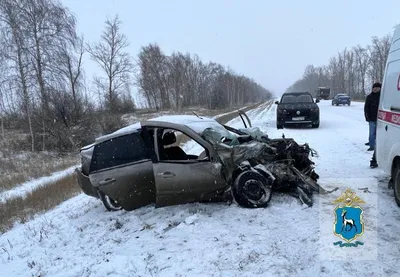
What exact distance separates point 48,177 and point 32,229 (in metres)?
6.47

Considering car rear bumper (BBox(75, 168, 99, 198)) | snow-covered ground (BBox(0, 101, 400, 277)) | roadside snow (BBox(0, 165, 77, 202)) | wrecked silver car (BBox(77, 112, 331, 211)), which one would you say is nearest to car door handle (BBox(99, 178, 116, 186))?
wrecked silver car (BBox(77, 112, 331, 211))

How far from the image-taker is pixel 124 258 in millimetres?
3959

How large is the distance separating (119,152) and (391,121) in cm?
413

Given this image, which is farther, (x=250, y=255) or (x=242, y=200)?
(x=242, y=200)

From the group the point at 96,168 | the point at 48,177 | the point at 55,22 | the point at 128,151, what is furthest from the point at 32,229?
the point at 55,22

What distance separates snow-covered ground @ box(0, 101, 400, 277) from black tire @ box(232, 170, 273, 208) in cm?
15

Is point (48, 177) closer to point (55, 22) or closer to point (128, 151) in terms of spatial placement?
point (128, 151)

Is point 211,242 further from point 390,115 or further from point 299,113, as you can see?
point 299,113

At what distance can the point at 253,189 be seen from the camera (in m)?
4.84

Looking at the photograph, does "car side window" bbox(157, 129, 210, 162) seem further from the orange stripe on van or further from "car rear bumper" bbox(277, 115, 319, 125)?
"car rear bumper" bbox(277, 115, 319, 125)

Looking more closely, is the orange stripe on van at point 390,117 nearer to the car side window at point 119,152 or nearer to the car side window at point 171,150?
the car side window at point 171,150

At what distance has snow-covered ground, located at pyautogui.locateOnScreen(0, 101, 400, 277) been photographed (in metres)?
3.43

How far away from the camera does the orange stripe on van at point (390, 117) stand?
444 centimetres

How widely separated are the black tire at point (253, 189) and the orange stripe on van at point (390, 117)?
6.26ft
